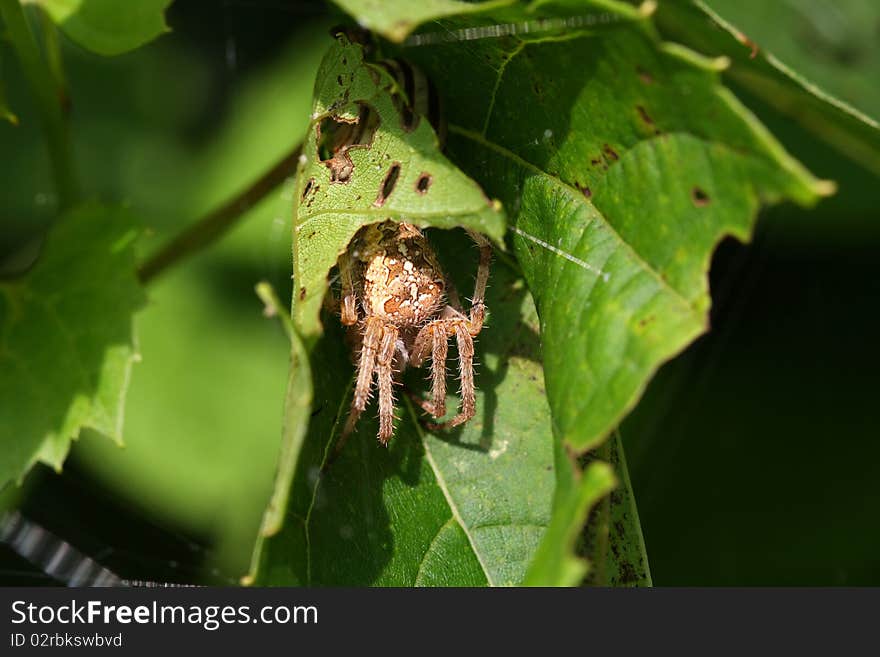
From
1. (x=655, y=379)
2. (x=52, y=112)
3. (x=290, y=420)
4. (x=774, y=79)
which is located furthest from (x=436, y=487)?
(x=655, y=379)

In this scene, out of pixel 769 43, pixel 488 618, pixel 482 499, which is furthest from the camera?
pixel 769 43

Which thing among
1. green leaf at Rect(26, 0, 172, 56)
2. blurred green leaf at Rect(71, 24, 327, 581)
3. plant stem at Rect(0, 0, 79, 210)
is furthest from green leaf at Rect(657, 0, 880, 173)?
blurred green leaf at Rect(71, 24, 327, 581)

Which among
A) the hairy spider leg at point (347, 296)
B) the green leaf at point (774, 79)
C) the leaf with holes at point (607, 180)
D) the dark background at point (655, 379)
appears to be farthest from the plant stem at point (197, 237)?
the green leaf at point (774, 79)

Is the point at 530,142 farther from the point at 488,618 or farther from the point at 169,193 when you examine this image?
the point at 169,193

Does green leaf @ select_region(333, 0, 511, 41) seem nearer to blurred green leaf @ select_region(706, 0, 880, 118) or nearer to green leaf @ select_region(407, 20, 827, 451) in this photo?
green leaf @ select_region(407, 20, 827, 451)

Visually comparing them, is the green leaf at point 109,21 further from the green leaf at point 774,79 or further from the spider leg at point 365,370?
the green leaf at point 774,79

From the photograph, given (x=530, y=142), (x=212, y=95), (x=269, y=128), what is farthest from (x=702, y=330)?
(x=212, y=95)
